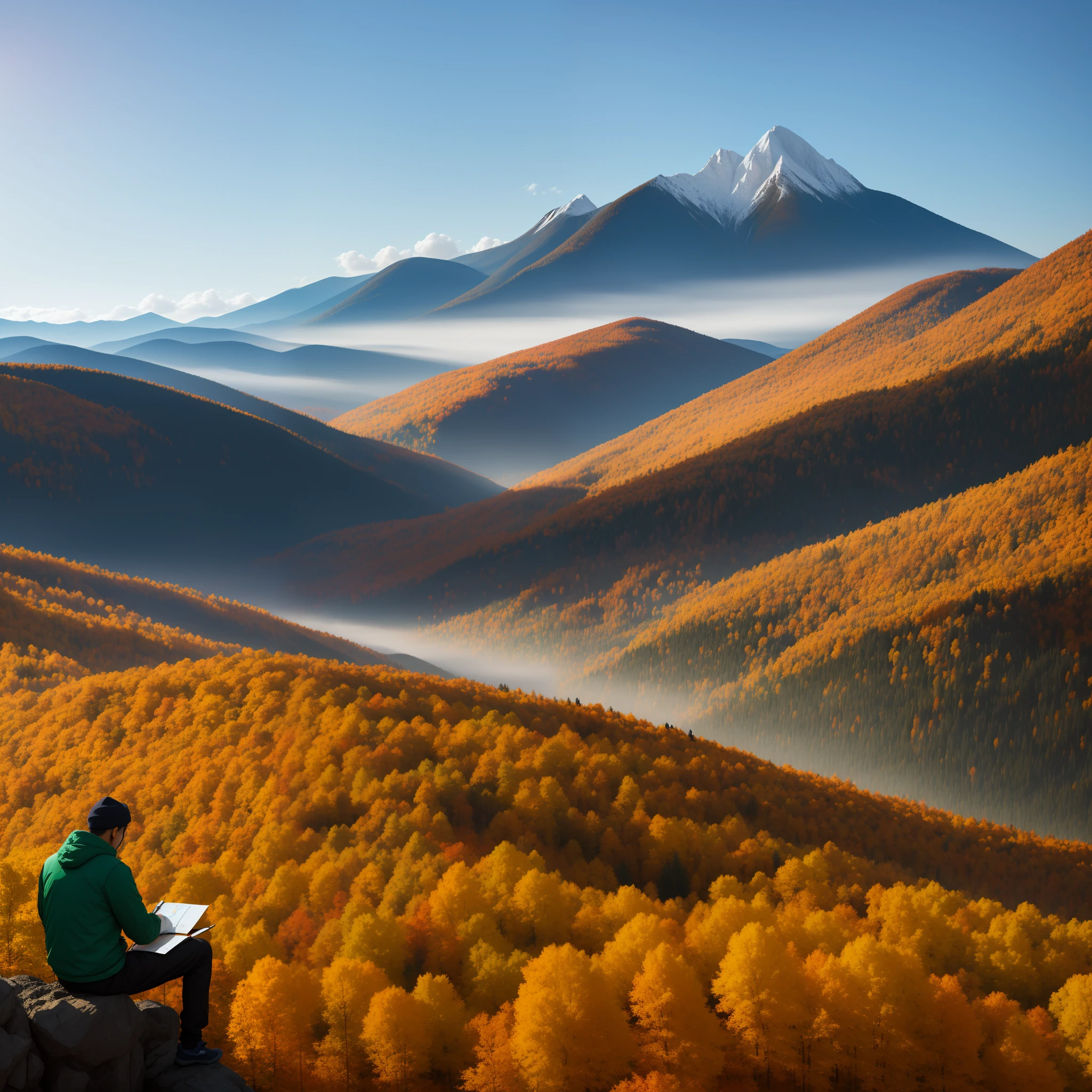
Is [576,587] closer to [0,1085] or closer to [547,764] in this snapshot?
[547,764]

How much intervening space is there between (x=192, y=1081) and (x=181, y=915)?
3156 millimetres

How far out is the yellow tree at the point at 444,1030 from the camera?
2280 cm

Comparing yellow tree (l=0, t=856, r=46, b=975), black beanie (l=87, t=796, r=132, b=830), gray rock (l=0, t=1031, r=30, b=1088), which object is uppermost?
black beanie (l=87, t=796, r=132, b=830)

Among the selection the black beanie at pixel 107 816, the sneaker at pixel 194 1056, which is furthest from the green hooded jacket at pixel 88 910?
the sneaker at pixel 194 1056

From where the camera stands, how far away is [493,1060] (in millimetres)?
22016

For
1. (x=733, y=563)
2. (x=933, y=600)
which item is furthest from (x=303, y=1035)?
(x=733, y=563)

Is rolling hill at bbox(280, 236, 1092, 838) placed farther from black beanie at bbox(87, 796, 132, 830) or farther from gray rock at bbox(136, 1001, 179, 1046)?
black beanie at bbox(87, 796, 132, 830)

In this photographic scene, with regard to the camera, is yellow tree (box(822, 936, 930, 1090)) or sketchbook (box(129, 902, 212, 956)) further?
yellow tree (box(822, 936, 930, 1090))

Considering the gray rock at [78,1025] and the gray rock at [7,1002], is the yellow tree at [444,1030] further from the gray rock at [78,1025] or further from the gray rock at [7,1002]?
the gray rock at [7,1002]

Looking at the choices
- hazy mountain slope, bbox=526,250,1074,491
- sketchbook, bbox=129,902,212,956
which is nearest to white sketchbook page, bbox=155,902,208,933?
sketchbook, bbox=129,902,212,956

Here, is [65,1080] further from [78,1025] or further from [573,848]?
[573,848]

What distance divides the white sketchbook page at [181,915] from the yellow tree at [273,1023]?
27.6 ft

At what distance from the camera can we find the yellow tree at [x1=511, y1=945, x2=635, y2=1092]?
72.0 ft

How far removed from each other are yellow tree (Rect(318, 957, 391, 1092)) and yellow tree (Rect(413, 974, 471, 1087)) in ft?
4.50
